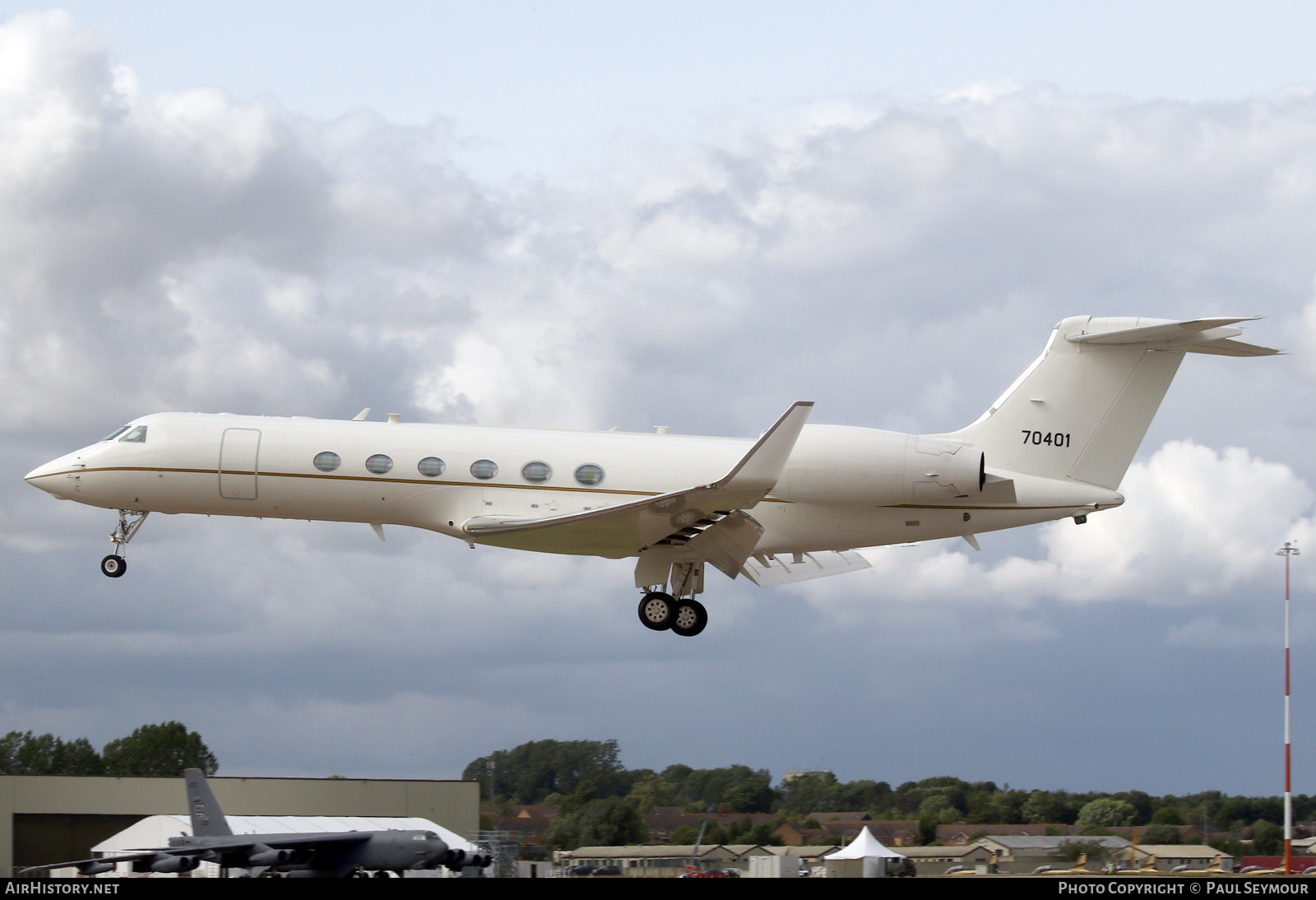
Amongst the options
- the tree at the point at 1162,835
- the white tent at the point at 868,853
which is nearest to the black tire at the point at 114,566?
the white tent at the point at 868,853

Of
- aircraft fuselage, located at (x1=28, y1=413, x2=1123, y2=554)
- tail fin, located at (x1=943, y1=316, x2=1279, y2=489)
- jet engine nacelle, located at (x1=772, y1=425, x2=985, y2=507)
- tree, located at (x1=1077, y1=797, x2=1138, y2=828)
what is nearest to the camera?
jet engine nacelle, located at (x1=772, y1=425, x2=985, y2=507)

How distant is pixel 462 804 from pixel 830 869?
907 cm

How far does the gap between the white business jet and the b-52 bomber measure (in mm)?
5884

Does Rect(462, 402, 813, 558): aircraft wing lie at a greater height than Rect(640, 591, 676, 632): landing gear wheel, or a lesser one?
greater

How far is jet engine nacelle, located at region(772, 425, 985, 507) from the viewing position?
20125 mm

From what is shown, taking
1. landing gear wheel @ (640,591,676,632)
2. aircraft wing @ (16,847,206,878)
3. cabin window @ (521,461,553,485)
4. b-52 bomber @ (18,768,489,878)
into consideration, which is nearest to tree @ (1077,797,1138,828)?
landing gear wheel @ (640,591,676,632)

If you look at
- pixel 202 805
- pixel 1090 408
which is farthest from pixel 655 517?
pixel 202 805

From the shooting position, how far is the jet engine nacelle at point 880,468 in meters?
20.1

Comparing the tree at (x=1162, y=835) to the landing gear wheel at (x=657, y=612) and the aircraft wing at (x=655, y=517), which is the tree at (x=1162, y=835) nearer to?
the landing gear wheel at (x=657, y=612)

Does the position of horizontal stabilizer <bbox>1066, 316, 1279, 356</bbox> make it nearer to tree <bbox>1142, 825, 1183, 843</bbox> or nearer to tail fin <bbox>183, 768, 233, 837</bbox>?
tree <bbox>1142, 825, 1183, 843</bbox>

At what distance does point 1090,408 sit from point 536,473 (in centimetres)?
935

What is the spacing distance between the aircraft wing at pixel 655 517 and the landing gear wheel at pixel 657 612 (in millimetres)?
868

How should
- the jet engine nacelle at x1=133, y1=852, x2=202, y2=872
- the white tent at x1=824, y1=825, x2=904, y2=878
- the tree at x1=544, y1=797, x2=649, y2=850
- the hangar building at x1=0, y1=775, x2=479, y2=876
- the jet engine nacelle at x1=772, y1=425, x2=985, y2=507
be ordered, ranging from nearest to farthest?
the jet engine nacelle at x1=772, y1=425, x2=985, y2=507, the jet engine nacelle at x1=133, y1=852, x2=202, y2=872, the white tent at x1=824, y1=825, x2=904, y2=878, the tree at x1=544, y1=797, x2=649, y2=850, the hangar building at x1=0, y1=775, x2=479, y2=876
